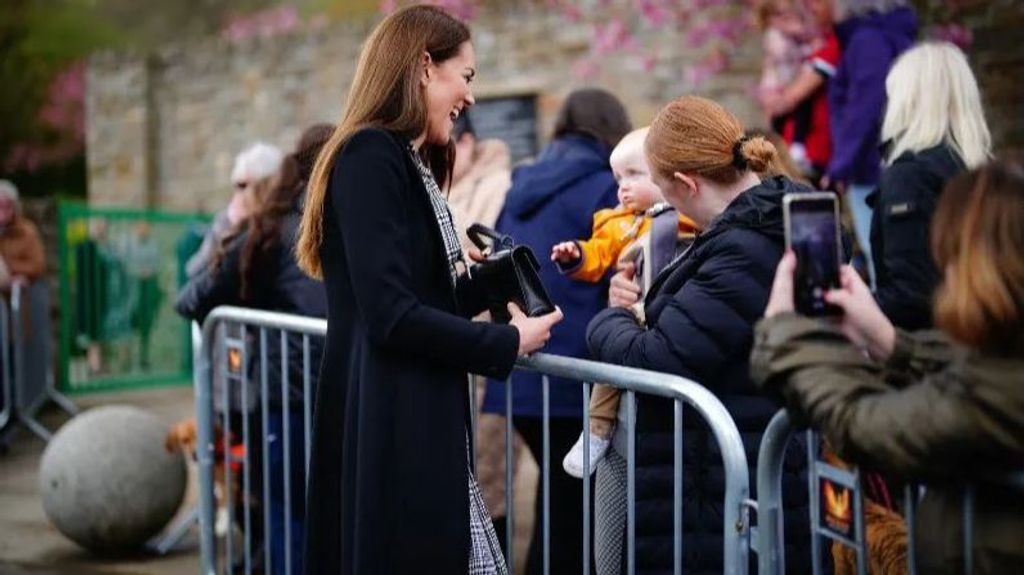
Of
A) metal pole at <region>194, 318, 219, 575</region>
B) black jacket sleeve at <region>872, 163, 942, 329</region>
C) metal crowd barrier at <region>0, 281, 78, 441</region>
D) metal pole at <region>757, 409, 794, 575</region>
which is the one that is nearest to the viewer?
metal pole at <region>757, 409, 794, 575</region>

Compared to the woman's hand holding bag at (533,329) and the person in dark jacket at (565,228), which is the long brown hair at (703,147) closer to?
the woman's hand holding bag at (533,329)

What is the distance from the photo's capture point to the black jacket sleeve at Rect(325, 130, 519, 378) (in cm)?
281

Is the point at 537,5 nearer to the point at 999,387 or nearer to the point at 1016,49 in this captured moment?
the point at 1016,49

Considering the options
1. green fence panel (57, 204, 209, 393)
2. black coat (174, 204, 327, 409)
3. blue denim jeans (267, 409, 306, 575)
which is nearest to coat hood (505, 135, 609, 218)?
black coat (174, 204, 327, 409)

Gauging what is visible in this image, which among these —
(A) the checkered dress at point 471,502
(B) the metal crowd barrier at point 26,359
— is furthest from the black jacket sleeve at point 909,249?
(B) the metal crowd barrier at point 26,359

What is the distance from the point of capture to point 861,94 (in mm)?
6441

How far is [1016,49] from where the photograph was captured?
866cm

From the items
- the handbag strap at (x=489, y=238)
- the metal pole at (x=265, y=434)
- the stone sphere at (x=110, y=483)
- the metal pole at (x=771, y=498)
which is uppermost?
the handbag strap at (x=489, y=238)

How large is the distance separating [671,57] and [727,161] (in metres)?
7.51

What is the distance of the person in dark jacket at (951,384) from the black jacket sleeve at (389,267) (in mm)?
798

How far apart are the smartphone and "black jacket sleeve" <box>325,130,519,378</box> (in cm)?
86

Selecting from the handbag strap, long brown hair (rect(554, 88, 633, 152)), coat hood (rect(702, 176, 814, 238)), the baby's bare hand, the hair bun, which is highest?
long brown hair (rect(554, 88, 633, 152))

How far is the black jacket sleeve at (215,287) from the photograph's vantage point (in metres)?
5.21

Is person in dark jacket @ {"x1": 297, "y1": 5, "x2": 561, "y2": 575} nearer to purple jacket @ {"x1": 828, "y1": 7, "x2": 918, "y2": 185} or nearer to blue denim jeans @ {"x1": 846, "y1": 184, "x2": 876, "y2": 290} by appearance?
blue denim jeans @ {"x1": 846, "y1": 184, "x2": 876, "y2": 290}
